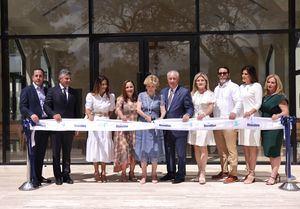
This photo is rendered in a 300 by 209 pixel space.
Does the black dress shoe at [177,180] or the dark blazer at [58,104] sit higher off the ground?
the dark blazer at [58,104]

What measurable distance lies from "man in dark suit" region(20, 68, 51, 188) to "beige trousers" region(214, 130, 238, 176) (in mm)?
2692

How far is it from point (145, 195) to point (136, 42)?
405 cm

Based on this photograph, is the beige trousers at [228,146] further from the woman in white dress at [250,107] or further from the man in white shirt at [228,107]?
the woman in white dress at [250,107]

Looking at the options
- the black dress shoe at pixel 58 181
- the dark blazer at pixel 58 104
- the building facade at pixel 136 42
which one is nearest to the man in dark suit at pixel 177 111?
the dark blazer at pixel 58 104

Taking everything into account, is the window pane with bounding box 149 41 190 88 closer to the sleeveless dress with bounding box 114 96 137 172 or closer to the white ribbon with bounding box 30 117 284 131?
the sleeveless dress with bounding box 114 96 137 172


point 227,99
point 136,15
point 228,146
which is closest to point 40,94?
point 227,99

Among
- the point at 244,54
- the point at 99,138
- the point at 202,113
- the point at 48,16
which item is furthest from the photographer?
the point at 48,16

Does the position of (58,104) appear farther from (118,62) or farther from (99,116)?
(118,62)

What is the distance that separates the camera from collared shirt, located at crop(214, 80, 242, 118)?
779cm

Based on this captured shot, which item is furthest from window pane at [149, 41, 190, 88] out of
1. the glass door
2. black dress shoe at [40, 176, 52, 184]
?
black dress shoe at [40, 176, 52, 184]

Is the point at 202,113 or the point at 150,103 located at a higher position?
the point at 150,103

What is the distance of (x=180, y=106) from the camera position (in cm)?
778

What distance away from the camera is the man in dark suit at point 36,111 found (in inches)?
305

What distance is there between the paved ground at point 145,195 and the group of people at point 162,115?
28cm
